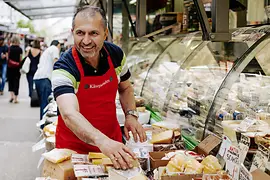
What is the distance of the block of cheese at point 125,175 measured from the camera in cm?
190

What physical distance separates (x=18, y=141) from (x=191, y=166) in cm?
534

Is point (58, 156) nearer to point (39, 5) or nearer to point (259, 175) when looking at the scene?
point (259, 175)

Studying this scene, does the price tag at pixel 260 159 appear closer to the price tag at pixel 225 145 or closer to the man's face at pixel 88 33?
the price tag at pixel 225 145

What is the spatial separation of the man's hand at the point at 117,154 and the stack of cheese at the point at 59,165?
384 mm

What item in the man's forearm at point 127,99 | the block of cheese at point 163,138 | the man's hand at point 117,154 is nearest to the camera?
the man's hand at point 117,154

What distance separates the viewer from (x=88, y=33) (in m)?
2.20

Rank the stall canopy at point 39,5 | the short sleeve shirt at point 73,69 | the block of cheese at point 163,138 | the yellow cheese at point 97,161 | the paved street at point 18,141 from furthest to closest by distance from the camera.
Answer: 1. the stall canopy at point 39,5
2. the paved street at point 18,141
3. the block of cheese at point 163,138
4. the short sleeve shirt at point 73,69
5. the yellow cheese at point 97,161

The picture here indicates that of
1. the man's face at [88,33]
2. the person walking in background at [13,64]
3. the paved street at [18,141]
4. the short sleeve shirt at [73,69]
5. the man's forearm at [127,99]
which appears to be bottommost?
the paved street at [18,141]

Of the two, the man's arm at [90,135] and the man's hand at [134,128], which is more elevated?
the man's arm at [90,135]

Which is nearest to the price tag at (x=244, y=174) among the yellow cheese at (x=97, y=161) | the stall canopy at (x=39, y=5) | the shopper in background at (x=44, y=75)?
the yellow cheese at (x=97, y=161)

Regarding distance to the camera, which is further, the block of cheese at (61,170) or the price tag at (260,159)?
the block of cheese at (61,170)

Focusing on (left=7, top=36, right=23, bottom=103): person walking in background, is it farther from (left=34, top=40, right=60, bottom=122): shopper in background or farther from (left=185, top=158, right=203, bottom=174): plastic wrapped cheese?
(left=185, top=158, right=203, bottom=174): plastic wrapped cheese

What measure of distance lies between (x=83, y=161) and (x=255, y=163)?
0.94 meters

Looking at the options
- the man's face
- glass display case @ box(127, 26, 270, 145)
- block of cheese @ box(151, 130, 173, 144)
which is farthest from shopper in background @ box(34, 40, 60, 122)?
the man's face
